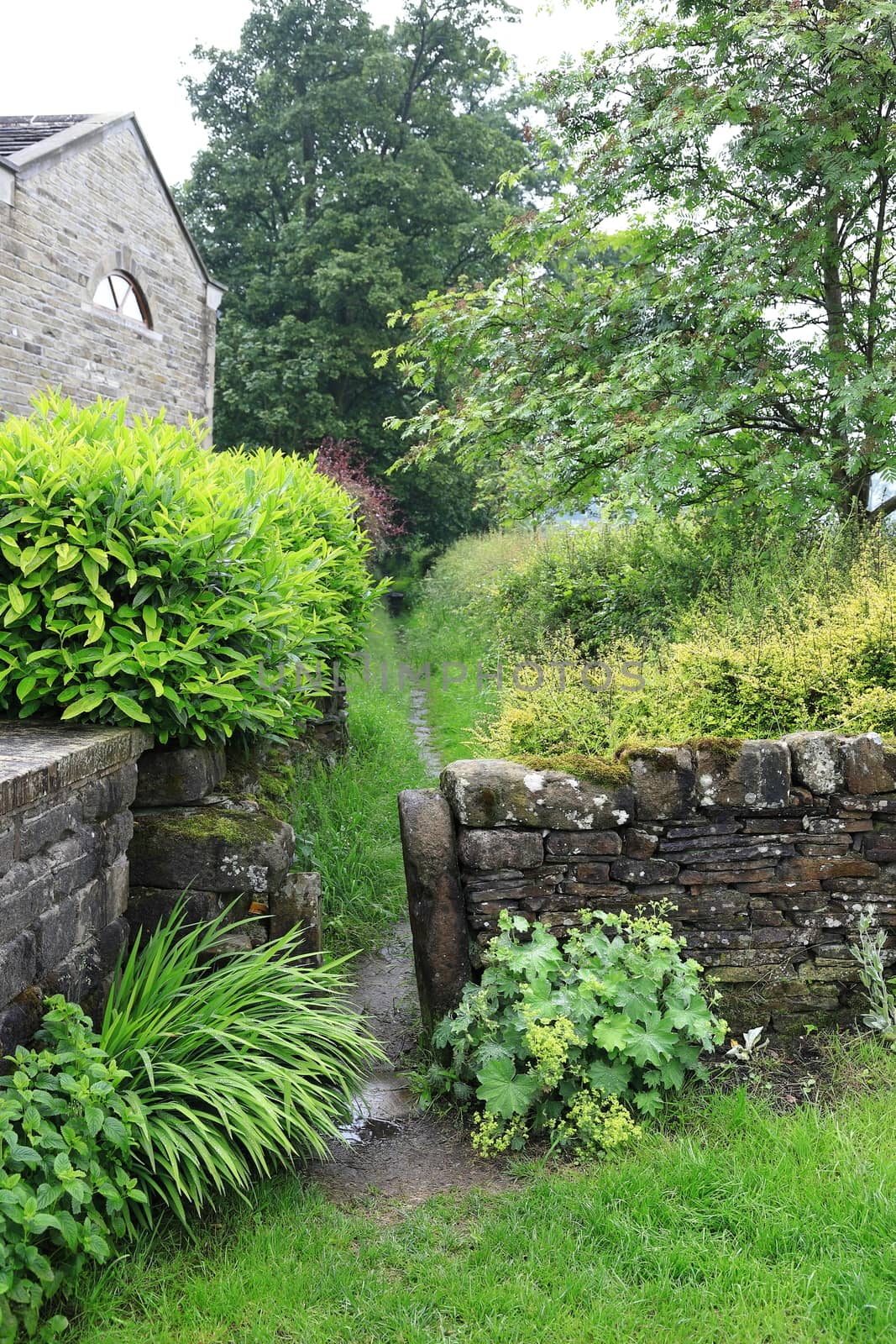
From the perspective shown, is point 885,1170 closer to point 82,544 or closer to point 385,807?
point 82,544

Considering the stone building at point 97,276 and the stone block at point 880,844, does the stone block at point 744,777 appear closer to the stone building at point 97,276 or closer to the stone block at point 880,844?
the stone block at point 880,844

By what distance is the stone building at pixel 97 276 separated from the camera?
11305mm

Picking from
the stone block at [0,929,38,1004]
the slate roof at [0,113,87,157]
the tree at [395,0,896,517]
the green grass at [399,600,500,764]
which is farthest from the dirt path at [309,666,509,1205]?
the slate roof at [0,113,87,157]

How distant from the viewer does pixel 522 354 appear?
6051mm

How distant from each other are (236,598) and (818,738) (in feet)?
7.00

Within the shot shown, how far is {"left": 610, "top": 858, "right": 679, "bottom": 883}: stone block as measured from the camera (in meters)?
3.29

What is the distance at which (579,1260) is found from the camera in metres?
2.31

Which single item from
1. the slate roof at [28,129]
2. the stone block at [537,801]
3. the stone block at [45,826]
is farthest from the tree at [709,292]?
the slate roof at [28,129]

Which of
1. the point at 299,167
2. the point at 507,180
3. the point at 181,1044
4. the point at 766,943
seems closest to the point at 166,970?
the point at 181,1044

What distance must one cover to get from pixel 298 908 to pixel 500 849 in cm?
79

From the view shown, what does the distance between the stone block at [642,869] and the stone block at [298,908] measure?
43.2 inches

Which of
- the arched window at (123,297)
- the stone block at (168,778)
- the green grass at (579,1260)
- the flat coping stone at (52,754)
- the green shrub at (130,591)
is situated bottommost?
the green grass at (579,1260)

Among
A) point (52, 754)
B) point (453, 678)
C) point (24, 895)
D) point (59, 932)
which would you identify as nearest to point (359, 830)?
point (59, 932)

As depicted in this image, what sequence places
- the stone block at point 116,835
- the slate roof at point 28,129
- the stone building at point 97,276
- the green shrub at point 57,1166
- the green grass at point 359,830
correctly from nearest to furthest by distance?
the green shrub at point 57,1166 < the stone block at point 116,835 < the green grass at point 359,830 < the stone building at point 97,276 < the slate roof at point 28,129
